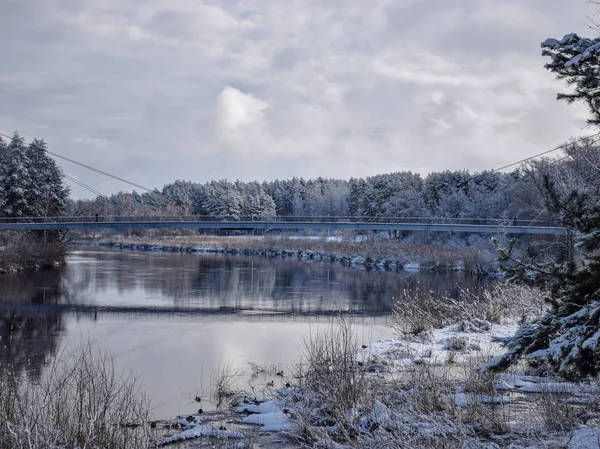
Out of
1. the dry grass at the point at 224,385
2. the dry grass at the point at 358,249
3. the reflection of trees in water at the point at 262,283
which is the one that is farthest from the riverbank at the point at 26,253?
the dry grass at the point at 224,385

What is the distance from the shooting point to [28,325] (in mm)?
19719

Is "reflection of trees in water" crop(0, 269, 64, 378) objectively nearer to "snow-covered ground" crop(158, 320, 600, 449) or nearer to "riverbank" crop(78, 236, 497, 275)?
"snow-covered ground" crop(158, 320, 600, 449)

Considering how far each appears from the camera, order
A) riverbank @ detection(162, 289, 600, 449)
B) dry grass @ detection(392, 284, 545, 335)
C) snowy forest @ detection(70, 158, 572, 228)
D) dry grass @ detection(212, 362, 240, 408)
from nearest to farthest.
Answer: riverbank @ detection(162, 289, 600, 449)
dry grass @ detection(212, 362, 240, 408)
dry grass @ detection(392, 284, 545, 335)
snowy forest @ detection(70, 158, 572, 228)

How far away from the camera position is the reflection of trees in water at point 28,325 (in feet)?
46.2

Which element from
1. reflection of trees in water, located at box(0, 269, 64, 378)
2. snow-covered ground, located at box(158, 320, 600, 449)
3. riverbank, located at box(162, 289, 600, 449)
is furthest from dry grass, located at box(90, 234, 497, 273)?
riverbank, located at box(162, 289, 600, 449)

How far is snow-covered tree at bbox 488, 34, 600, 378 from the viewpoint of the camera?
515cm

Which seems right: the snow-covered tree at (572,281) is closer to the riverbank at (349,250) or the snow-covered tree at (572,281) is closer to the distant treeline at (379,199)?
the distant treeline at (379,199)

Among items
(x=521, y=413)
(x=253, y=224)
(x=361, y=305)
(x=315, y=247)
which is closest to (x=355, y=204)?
(x=315, y=247)

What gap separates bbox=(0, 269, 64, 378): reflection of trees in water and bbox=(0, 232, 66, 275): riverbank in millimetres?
1717

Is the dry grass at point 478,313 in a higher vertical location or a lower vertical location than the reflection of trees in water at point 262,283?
higher

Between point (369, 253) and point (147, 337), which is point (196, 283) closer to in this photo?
point (147, 337)

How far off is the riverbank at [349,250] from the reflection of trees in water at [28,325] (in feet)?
81.7

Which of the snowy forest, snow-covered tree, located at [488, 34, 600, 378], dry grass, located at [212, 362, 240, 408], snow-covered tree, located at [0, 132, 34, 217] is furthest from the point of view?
the snowy forest

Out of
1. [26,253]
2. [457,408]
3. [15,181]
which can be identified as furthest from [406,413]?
[15,181]
